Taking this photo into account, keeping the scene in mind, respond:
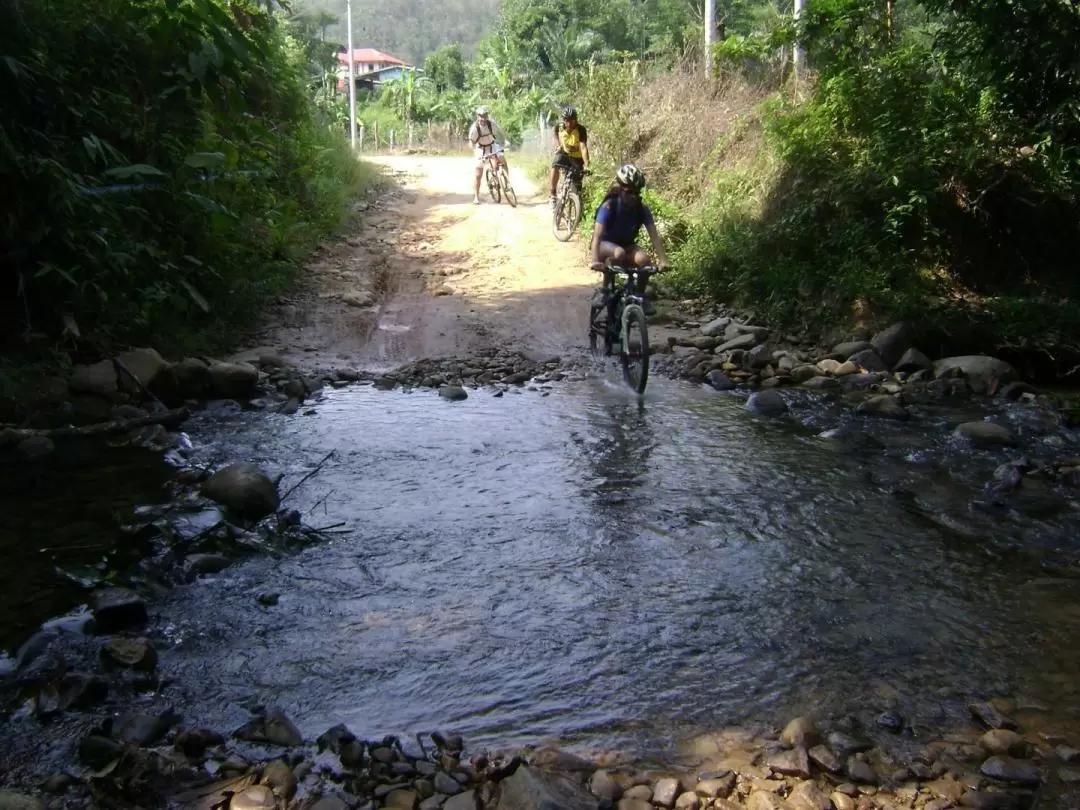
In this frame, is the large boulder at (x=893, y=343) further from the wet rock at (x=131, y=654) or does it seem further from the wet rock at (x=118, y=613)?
the wet rock at (x=131, y=654)

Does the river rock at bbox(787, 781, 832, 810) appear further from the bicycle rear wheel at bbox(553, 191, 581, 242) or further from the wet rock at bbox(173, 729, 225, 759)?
the bicycle rear wheel at bbox(553, 191, 581, 242)

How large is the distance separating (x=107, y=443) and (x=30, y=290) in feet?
5.80

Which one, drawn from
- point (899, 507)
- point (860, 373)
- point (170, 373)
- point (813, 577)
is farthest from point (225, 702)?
point (860, 373)

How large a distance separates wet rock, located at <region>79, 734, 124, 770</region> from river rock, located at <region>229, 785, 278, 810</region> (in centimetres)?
49

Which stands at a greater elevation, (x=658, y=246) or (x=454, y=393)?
(x=658, y=246)

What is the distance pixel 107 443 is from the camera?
7180 mm

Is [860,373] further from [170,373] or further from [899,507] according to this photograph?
[170,373]

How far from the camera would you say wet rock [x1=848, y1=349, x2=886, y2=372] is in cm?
965

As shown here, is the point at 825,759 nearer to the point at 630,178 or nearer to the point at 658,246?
the point at 658,246

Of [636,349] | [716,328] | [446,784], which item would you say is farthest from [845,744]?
[716,328]

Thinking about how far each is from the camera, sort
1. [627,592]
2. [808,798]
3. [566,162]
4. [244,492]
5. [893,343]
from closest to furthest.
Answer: [808,798], [627,592], [244,492], [893,343], [566,162]

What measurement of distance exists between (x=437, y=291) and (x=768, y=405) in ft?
19.5

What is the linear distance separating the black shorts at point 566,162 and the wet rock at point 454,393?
7.13 metres

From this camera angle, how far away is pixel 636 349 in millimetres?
8734
